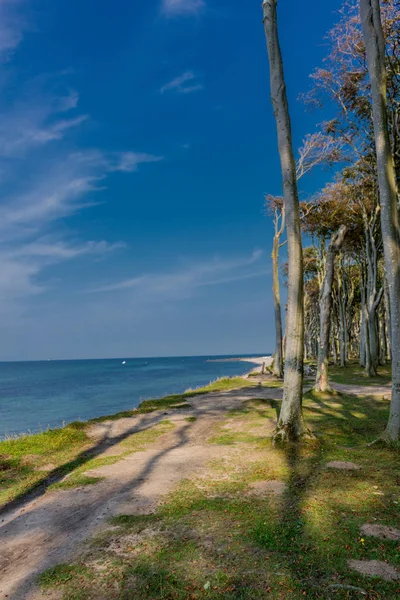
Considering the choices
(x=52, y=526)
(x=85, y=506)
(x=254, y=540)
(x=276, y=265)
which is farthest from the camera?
(x=276, y=265)

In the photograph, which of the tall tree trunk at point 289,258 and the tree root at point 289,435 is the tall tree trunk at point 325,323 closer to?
the tall tree trunk at point 289,258

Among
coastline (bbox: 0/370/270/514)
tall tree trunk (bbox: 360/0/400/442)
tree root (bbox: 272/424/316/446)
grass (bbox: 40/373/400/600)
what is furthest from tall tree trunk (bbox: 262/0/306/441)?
coastline (bbox: 0/370/270/514)

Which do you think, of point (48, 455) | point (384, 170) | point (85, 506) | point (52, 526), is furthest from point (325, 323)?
point (52, 526)

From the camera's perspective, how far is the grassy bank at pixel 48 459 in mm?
7278

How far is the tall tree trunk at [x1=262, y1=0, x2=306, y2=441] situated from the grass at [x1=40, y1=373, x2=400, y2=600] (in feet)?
3.93

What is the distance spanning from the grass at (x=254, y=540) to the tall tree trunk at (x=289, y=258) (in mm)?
1198

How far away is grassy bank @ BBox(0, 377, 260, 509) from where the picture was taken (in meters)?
7.28

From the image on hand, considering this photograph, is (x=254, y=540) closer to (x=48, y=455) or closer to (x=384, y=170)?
(x=48, y=455)

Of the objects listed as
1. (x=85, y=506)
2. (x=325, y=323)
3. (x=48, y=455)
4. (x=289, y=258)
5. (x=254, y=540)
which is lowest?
(x=48, y=455)

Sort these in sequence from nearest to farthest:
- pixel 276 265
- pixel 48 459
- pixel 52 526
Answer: pixel 52 526
pixel 48 459
pixel 276 265

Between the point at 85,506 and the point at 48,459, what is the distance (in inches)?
144

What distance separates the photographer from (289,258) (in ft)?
31.5

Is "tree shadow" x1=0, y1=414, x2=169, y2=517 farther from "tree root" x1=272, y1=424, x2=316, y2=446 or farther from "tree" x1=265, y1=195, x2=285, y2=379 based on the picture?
"tree" x1=265, y1=195, x2=285, y2=379

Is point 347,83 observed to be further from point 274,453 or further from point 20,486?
point 20,486
